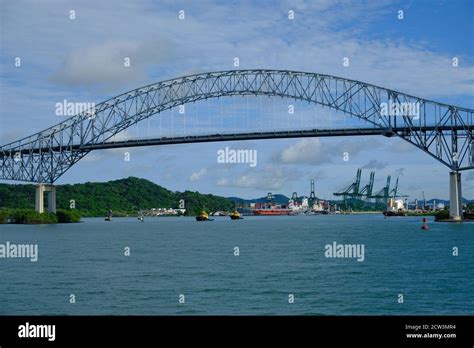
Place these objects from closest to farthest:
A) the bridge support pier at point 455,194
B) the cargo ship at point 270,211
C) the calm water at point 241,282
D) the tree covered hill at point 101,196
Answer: the calm water at point 241,282
the bridge support pier at point 455,194
the tree covered hill at point 101,196
the cargo ship at point 270,211

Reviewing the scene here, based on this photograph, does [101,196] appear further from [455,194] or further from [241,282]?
[241,282]

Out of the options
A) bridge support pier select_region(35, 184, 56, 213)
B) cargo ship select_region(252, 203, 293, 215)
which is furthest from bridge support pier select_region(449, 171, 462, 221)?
cargo ship select_region(252, 203, 293, 215)

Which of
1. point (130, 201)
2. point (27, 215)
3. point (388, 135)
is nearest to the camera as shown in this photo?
point (388, 135)

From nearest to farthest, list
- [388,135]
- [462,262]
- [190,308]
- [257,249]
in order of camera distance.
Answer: [190,308], [462,262], [257,249], [388,135]

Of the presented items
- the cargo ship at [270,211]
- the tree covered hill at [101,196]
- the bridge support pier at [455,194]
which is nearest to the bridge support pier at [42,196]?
the tree covered hill at [101,196]

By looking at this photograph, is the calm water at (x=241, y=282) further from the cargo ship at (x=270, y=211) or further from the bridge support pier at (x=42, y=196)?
the cargo ship at (x=270, y=211)

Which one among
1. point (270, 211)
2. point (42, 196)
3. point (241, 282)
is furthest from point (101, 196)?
point (241, 282)

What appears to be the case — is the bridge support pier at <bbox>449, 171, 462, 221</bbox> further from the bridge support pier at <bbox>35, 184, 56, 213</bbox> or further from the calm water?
the bridge support pier at <bbox>35, 184, 56, 213</bbox>

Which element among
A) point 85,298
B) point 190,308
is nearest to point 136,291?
point 85,298

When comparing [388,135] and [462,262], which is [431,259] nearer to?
[462,262]
